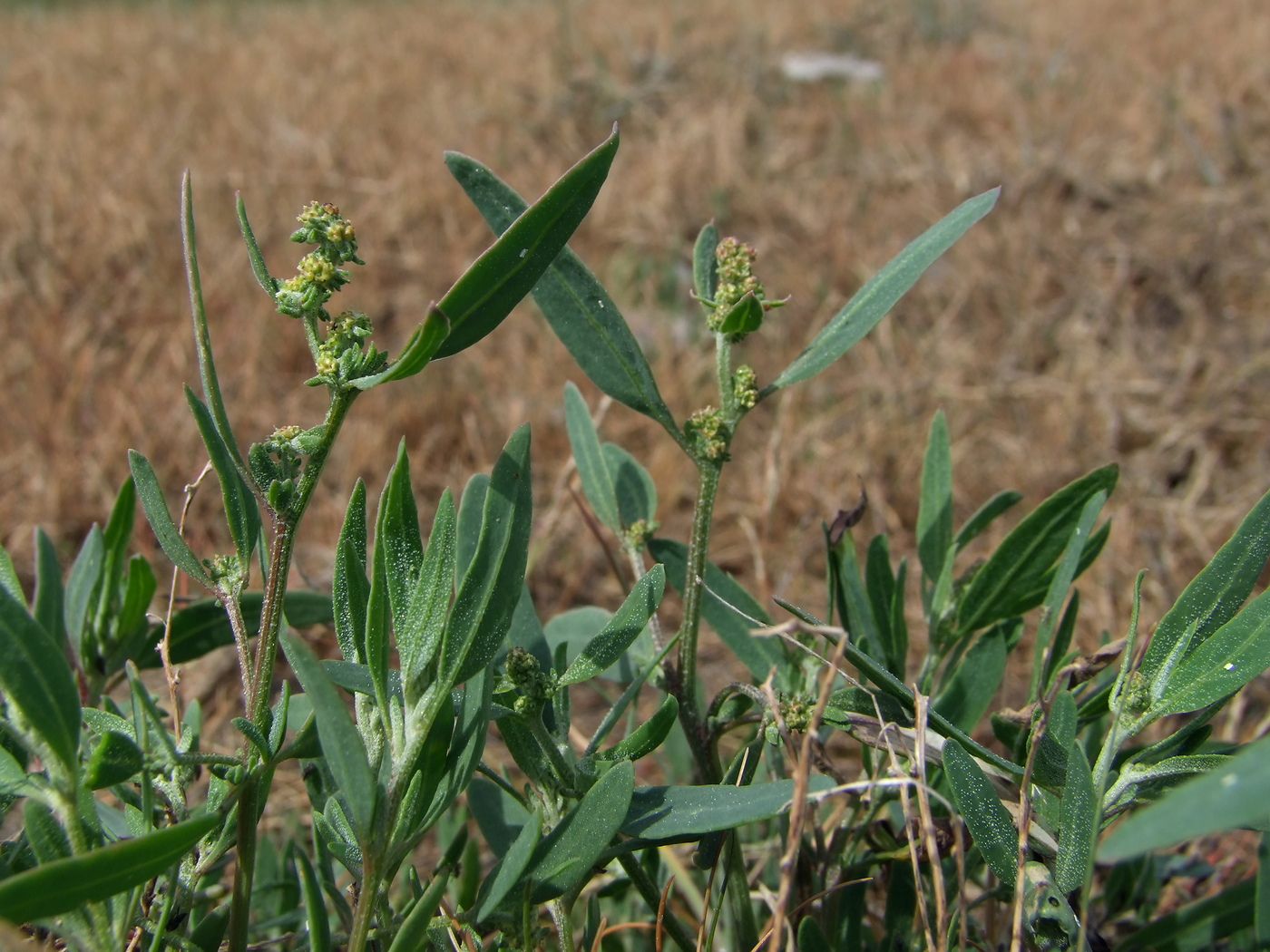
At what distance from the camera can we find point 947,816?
84 cm

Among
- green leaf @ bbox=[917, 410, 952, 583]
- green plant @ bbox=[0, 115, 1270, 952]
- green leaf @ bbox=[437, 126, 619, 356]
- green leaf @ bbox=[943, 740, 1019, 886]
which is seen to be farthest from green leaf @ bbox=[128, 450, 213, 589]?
green leaf @ bbox=[917, 410, 952, 583]

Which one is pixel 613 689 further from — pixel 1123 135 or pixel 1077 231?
pixel 1123 135

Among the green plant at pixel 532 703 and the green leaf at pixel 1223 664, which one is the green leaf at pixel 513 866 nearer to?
the green plant at pixel 532 703

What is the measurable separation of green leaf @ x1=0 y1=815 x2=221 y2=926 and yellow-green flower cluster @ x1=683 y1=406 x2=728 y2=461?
40 centimetres

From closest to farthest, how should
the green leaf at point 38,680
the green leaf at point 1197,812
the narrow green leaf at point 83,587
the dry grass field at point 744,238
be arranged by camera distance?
the green leaf at point 1197,812, the green leaf at point 38,680, the narrow green leaf at point 83,587, the dry grass field at point 744,238

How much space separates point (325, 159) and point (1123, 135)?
313cm

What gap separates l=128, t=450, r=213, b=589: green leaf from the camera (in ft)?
2.21

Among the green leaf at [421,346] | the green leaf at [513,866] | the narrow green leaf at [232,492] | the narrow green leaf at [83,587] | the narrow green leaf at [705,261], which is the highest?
the narrow green leaf at [705,261]

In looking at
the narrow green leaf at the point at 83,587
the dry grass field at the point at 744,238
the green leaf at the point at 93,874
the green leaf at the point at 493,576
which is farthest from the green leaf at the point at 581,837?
the dry grass field at the point at 744,238

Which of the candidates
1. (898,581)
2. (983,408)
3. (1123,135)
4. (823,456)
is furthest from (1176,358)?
(898,581)

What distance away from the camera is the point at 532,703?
674 millimetres

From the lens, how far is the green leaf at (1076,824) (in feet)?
1.97

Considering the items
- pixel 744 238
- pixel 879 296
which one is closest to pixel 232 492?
pixel 879 296

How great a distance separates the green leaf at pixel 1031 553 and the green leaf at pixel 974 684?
0.04m
